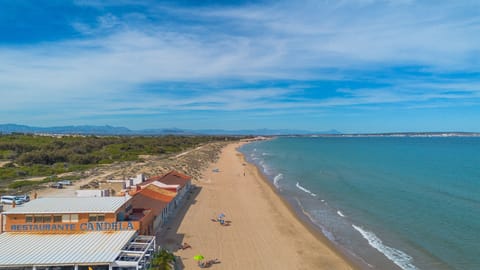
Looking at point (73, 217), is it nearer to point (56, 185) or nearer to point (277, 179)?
point (56, 185)

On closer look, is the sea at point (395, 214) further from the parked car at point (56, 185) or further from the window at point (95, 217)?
the parked car at point (56, 185)

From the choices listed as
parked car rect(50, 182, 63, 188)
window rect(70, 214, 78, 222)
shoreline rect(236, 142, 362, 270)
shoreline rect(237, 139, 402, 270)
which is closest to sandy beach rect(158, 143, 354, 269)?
shoreline rect(236, 142, 362, 270)

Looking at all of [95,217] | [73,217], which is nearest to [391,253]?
[95,217]

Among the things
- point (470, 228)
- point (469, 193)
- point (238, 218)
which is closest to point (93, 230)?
point (238, 218)

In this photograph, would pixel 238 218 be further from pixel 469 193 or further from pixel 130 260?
pixel 469 193

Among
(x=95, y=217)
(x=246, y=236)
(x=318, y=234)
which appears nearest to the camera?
(x=95, y=217)

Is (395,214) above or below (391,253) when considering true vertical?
above

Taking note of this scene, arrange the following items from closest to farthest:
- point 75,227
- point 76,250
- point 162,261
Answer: point 76,250 → point 162,261 → point 75,227
